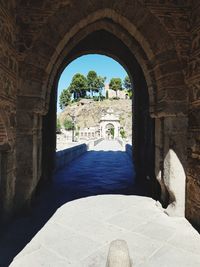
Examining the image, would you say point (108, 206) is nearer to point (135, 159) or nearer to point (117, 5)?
point (135, 159)

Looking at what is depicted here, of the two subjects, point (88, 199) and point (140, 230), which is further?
point (88, 199)

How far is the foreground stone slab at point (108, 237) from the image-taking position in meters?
2.65

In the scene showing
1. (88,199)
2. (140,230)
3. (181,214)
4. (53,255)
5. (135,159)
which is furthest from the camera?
(135,159)

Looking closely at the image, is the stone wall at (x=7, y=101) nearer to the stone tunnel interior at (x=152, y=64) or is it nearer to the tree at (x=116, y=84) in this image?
the stone tunnel interior at (x=152, y=64)

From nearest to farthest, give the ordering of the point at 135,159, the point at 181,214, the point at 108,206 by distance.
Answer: the point at 181,214 < the point at 108,206 < the point at 135,159

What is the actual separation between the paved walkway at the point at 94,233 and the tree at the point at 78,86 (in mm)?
79894

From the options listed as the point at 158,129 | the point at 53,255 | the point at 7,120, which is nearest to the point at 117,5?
the point at 158,129

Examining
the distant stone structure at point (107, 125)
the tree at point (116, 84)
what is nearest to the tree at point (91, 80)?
the tree at point (116, 84)

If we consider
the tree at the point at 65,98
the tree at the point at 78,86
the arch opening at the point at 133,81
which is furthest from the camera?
the tree at the point at 65,98

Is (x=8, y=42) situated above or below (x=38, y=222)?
above

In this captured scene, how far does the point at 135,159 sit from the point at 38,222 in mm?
4100

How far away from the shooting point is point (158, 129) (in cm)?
458

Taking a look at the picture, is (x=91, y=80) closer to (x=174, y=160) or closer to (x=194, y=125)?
(x=174, y=160)

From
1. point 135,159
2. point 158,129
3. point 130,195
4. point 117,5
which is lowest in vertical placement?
point 130,195
